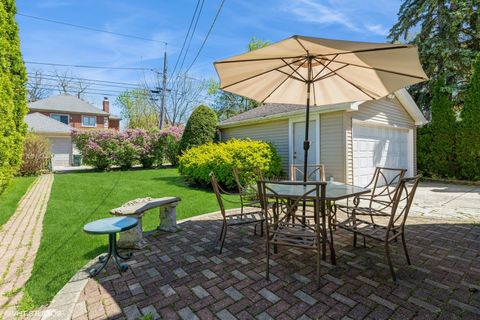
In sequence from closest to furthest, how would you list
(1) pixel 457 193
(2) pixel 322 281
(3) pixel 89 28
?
1. (2) pixel 322 281
2. (1) pixel 457 193
3. (3) pixel 89 28

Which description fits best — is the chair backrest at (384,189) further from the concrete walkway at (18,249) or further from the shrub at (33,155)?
the shrub at (33,155)

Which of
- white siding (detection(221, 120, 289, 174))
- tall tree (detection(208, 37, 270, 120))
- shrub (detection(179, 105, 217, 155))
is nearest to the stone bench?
white siding (detection(221, 120, 289, 174))

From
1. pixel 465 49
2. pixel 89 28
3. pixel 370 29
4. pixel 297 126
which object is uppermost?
pixel 89 28

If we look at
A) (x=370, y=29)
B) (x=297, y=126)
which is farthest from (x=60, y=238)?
(x=370, y=29)

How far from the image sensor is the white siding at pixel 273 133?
31.4ft

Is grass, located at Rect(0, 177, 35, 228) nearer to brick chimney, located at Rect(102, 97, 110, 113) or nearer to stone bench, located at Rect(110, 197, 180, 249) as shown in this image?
stone bench, located at Rect(110, 197, 180, 249)

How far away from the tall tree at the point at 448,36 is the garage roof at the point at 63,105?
29530 millimetres

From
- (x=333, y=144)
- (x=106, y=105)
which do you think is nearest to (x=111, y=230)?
(x=333, y=144)

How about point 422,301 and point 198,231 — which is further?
point 198,231

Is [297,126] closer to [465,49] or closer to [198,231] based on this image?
[198,231]

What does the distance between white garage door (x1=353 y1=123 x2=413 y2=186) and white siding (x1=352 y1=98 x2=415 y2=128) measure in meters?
0.24

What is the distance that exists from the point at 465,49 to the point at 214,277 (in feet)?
52.3

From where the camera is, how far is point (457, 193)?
7695mm

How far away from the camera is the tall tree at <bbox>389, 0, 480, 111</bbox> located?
1180 centimetres
